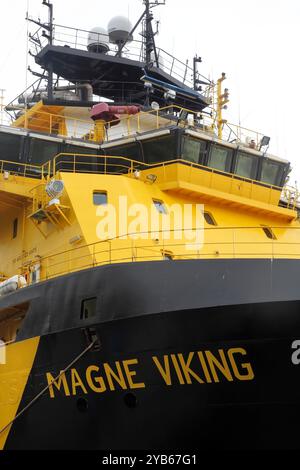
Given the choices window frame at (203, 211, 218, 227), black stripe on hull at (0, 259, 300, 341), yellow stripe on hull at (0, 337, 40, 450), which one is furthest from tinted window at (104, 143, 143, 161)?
yellow stripe on hull at (0, 337, 40, 450)

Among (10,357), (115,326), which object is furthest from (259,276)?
(10,357)

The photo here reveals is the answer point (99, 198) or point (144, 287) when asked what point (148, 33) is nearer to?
point (99, 198)

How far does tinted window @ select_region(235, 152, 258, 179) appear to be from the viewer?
19391mm

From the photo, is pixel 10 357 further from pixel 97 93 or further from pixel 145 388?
pixel 97 93

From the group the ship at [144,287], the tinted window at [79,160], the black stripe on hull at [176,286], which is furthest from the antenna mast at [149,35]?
the black stripe on hull at [176,286]

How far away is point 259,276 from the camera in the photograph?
41.2 ft

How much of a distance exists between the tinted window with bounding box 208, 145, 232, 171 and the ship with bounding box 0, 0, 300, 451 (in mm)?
45

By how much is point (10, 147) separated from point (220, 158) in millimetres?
6020

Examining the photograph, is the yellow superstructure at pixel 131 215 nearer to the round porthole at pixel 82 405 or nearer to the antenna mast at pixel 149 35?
the round porthole at pixel 82 405

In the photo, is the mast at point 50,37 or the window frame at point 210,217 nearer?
the window frame at point 210,217

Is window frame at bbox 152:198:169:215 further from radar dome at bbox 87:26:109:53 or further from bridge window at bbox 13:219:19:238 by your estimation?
radar dome at bbox 87:26:109:53

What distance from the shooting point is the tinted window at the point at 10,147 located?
19.5 meters

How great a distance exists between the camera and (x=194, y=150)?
18547 millimetres

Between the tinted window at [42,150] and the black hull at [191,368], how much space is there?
6.74m
